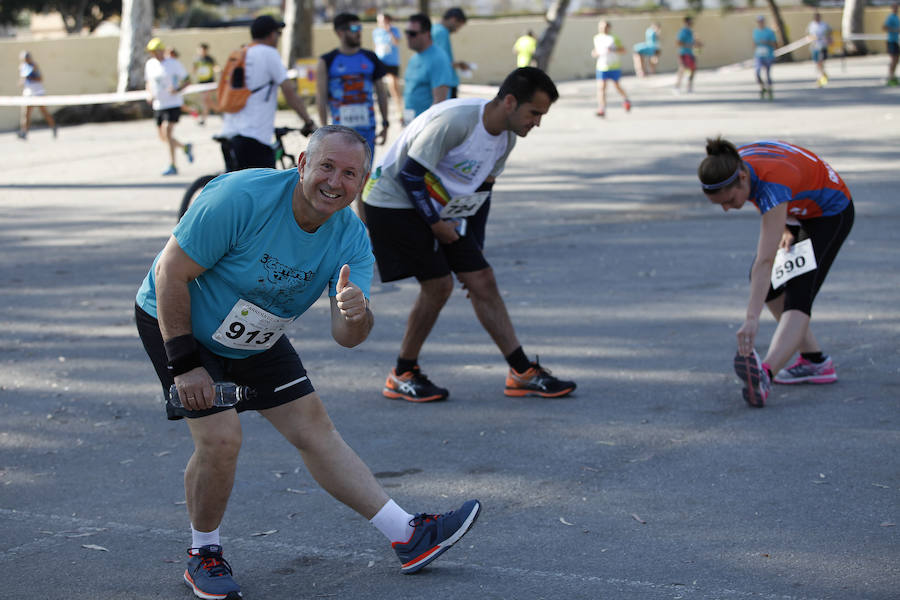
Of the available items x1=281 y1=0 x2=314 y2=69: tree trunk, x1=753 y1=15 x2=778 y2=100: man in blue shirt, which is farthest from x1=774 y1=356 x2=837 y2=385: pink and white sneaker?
x1=281 y1=0 x2=314 y2=69: tree trunk

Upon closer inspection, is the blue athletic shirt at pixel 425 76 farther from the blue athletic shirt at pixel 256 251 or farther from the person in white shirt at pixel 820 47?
the person in white shirt at pixel 820 47

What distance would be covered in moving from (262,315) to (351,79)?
7849 millimetres

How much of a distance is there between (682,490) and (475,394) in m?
1.78

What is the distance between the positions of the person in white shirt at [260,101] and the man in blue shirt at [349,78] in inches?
21.5

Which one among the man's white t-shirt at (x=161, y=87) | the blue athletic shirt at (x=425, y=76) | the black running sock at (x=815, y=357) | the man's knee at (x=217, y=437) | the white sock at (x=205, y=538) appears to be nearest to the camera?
the man's knee at (x=217, y=437)

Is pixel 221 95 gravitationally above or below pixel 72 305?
above

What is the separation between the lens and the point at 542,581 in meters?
3.80

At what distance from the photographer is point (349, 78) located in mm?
11133

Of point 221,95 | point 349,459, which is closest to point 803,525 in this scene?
point 349,459

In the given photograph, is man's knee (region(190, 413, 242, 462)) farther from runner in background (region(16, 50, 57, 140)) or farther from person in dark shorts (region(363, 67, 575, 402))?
runner in background (region(16, 50, 57, 140))

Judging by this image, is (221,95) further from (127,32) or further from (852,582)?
(127,32)

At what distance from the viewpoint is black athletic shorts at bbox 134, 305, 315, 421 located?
3678 millimetres

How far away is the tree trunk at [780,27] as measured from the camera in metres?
44.4

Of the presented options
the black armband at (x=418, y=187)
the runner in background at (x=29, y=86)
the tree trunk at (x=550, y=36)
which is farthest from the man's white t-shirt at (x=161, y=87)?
the tree trunk at (x=550, y=36)
